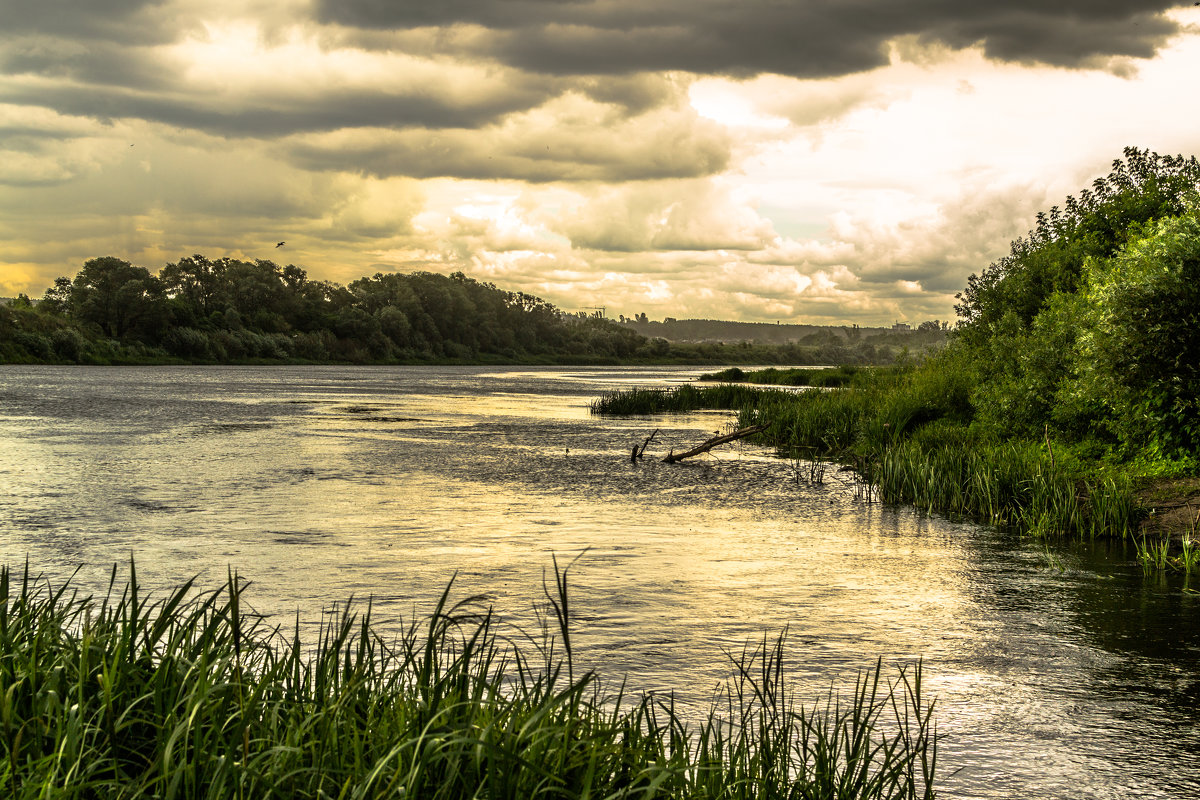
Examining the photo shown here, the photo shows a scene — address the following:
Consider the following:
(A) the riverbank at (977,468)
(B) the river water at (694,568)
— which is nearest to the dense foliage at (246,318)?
(B) the river water at (694,568)

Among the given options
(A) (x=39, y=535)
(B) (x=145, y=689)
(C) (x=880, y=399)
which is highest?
(C) (x=880, y=399)

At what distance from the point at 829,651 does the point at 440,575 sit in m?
6.30

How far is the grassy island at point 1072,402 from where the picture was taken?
60.8 feet

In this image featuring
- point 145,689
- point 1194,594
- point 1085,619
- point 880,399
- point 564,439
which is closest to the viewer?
point 145,689

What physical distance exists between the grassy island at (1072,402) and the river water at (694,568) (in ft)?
4.72

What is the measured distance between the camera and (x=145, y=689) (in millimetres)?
5824

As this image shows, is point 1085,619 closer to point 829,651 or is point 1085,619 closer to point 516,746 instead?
point 829,651

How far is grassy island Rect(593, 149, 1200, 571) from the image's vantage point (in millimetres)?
18531

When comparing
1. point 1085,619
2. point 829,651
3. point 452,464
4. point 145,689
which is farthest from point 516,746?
point 452,464

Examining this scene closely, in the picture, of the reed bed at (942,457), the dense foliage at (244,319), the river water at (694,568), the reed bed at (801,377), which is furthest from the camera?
the dense foliage at (244,319)

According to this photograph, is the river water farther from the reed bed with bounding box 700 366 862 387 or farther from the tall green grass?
the reed bed with bounding box 700 366 862 387

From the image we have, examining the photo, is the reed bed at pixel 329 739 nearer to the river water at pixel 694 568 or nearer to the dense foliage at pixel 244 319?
the river water at pixel 694 568

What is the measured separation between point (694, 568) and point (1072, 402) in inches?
497

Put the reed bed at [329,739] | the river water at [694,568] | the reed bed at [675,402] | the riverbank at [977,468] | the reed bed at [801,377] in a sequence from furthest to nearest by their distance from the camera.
Result: the reed bed at [801,377] < the reed bed at [675,402] < the riverbank at [977,468] < the river water at [694,568] < the reed bed at [329,739]
